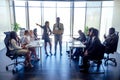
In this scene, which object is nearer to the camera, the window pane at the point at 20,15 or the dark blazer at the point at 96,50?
the dark blazer at the point at 96,50

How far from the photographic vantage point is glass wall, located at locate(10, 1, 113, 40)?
902 centimetres

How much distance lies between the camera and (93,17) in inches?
362

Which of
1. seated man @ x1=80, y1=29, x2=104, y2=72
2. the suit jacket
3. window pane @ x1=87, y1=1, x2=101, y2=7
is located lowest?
seated man @ x1=80, y1=29, x2=104, y2=72

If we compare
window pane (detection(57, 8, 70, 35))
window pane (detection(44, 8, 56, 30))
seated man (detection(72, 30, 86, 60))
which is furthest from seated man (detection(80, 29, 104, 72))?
window pane (detection(44, 8, 56, 30))

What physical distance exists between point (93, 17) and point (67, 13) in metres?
1.68

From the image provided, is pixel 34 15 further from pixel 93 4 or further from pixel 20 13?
pixel 93 4

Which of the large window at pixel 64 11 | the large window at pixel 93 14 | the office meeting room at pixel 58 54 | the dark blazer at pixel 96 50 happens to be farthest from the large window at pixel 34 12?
the dark blazer at pixel 96 50

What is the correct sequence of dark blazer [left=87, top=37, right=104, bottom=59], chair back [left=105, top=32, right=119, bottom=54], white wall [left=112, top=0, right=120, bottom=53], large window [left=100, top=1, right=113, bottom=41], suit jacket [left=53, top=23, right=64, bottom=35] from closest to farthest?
1. dark blazer [left=87, top=37, right=104, bottom=59]
2. chair back [left=105, top=32, right=119, bottom=54]
3. suit jacket [left=53, top=23, right=64, bottom=35]
4. white wall [left=112, top=0, right=120, bottom=53]
5. large window [left=100, top=1, right=113, bottom=41]

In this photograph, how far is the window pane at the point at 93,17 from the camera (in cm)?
908

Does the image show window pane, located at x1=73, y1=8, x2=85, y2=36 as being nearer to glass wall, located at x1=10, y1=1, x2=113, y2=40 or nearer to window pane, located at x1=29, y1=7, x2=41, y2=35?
glass wall, located at x1=10, y1=1, x2=113, y2=40

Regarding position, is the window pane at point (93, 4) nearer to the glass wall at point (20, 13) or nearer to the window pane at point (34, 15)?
the window pane at point (34, 15)

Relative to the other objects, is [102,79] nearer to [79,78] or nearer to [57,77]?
[79,78]

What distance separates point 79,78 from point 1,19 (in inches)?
188

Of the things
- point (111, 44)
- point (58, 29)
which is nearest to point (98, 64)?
point (111, 44)
